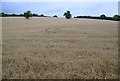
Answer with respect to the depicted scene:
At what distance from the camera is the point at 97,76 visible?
10.5m

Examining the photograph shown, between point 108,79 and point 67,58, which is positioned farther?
point 67,58

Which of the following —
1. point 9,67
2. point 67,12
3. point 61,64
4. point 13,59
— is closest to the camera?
point 9,67

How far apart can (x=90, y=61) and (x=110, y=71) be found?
2.12 meters

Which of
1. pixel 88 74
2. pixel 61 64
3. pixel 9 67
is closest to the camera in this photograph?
→ pixel 88 74

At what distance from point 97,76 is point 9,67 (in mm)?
4536

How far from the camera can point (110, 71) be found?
11.5 metres

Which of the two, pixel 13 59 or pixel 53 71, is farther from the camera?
pixel 13 59

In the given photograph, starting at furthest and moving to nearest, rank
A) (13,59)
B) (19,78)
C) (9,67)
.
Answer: (13,59) → (9,67) → (19,78)

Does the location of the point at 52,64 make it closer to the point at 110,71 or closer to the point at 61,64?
the point at 61,64

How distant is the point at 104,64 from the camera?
12805 millimetres

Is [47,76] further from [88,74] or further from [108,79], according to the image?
[108,79]

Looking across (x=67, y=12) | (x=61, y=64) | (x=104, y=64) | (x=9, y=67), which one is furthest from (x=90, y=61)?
(x=67, y=12)

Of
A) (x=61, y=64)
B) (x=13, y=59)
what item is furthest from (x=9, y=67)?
(x=61, y=64)

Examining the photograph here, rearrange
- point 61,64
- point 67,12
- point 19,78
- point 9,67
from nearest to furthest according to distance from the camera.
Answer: point 19,78, point 9,67, point 61,64, point 67,12
